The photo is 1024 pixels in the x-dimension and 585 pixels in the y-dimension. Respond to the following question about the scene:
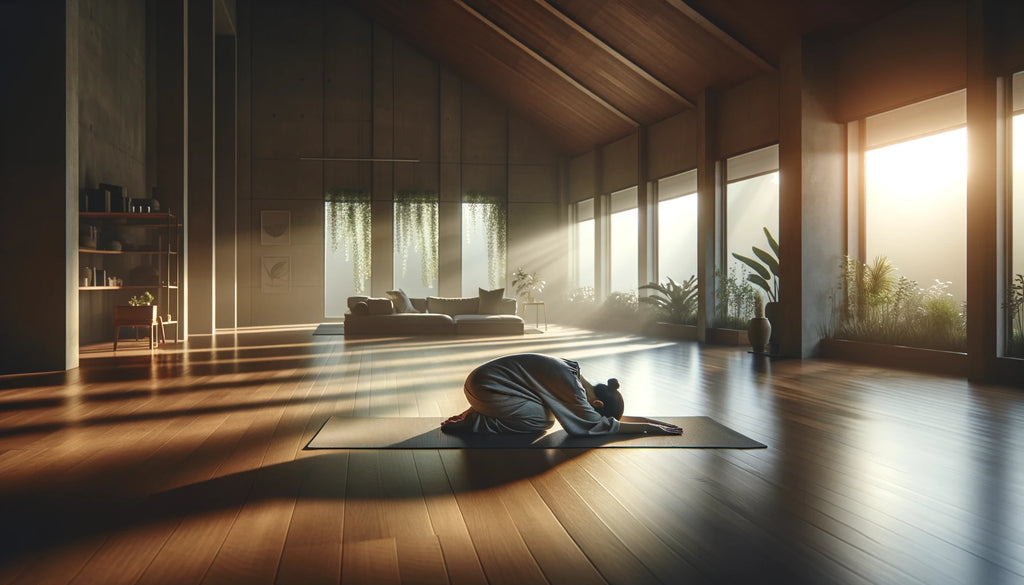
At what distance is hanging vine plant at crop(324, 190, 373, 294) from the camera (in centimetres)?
1491

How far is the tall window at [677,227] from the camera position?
11.2 metres

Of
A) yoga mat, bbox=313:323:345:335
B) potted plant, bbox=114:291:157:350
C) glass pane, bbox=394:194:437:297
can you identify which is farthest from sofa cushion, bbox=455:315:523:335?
potted plant, bbox=114:291:157:350

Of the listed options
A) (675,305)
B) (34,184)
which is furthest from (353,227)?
(34,184)

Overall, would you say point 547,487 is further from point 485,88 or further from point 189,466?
point 485,88

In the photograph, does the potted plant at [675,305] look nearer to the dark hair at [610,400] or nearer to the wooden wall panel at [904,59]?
the wooden wall panel at [904,59]

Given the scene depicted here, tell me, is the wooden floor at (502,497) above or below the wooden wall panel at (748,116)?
below

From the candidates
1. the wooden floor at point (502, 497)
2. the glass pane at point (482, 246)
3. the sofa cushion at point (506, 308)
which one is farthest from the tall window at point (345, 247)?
the wooden floor at point (502, 497)

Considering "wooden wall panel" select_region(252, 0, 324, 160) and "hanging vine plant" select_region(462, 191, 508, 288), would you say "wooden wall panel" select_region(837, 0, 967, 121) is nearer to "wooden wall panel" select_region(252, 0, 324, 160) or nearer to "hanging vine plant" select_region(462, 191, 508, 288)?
"hanging vine plant" select_region(462, 191, 508, 288)

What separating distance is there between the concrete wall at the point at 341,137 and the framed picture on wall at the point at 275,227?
0.10 meters

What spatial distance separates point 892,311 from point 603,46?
5.54 m

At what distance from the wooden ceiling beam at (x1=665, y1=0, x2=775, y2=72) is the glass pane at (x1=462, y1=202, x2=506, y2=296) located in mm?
7496

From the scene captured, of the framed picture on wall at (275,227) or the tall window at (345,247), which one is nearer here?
the framed picture on wall at (275,227)

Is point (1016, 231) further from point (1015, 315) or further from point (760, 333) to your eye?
point (760, 333)

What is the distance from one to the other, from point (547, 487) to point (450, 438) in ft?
3.37
